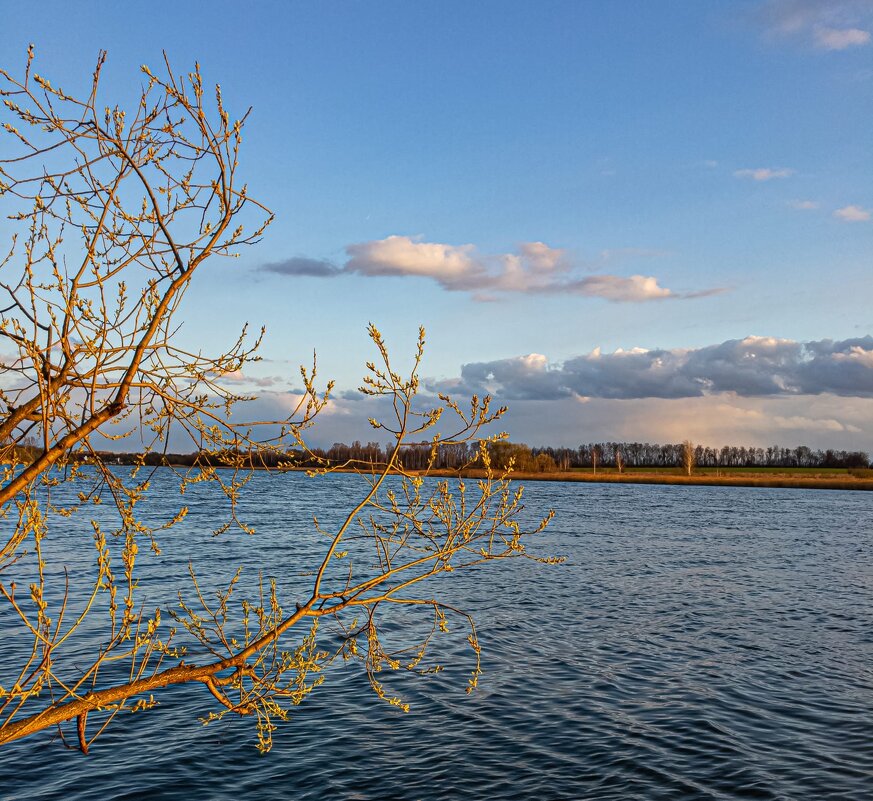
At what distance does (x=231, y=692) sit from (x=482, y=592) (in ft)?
34.2

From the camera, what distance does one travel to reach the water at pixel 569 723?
360 inches

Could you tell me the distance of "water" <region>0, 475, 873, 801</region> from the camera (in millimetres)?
9133

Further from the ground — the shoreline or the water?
the water

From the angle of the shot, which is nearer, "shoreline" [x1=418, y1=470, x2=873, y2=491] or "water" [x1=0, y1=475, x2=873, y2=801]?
"water" [x1=0, y1=475, x2=873, y2=801]

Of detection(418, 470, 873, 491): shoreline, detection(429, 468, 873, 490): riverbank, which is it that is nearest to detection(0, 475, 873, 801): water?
detection(429, 468, 873, 490): riverbank

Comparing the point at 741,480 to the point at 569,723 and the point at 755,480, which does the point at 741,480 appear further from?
the point at 569,723

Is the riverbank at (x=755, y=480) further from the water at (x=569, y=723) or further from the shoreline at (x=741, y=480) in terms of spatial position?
the water at (x=569, y=723)

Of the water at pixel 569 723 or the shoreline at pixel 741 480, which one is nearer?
the water at pixel 569 723

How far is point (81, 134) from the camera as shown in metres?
3.39

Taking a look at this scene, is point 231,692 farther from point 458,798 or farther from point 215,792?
point 458,798

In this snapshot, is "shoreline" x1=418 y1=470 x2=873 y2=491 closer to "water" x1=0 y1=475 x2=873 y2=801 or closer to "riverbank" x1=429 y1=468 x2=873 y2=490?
"riverbank" x1=429 y1=468 x2=873 y2=490

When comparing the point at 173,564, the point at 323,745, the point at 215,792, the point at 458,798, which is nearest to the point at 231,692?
the point at 323,745

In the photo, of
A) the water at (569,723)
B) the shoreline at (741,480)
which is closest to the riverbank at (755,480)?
the shoreline at (741,480)

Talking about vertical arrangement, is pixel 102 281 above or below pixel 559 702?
above
